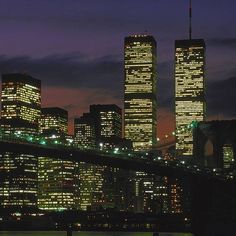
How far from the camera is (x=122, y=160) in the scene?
67.1 meters

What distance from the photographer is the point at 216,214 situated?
2586 inches

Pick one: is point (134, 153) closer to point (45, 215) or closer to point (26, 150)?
point (26, 150)

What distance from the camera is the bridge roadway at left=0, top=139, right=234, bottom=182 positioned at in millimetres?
64787

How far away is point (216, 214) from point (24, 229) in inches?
2705

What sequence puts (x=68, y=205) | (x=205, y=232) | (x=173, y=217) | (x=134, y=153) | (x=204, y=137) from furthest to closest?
(x=68, y=205) → (x=173, y=217) → (x=204, y=137) → (x=134, y=153) → (x=205, y=232)

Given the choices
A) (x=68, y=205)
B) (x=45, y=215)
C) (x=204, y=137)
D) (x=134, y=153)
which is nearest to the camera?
(x=134, y=153)

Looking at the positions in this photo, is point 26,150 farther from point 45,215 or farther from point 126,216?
point 45,215

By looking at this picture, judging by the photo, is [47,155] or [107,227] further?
[107,227]

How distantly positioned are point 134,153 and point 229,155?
10133 mm

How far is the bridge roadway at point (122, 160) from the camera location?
6479cm

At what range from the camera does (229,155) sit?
74250 millimetres

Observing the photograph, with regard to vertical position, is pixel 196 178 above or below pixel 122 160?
below

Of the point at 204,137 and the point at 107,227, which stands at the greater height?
the point at 204,137

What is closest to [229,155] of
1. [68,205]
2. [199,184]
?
[199,184]
